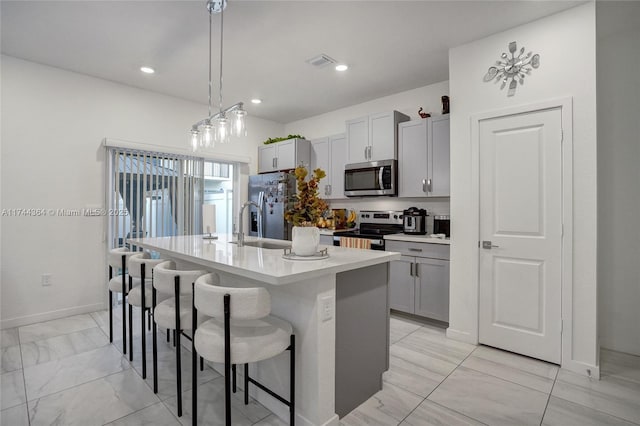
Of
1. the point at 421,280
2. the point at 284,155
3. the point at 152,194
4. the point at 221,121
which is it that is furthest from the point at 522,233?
the point at 152,194

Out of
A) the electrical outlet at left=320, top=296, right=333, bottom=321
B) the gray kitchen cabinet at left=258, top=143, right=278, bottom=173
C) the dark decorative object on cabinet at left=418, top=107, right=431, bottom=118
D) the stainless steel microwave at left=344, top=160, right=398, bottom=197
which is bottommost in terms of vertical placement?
the electrical outlet at left=320, top=296, right=333, bottom=321

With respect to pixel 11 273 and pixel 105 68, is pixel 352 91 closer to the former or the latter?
pixel 105 68

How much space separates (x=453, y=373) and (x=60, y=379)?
2859mm

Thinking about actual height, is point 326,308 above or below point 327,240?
below

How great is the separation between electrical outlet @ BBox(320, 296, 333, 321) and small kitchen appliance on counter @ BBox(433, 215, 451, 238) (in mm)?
2392

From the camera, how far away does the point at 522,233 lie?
269 centimetres

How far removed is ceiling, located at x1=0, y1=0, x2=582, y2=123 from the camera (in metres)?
2.51

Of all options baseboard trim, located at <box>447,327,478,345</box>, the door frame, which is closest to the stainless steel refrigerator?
baseboard trim, located at <box>447,327,478,345</box>

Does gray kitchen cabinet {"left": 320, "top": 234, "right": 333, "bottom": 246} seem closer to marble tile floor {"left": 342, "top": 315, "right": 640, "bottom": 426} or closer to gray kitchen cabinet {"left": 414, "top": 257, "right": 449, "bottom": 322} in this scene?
gray kitchen cabinet {"left": 414, "top": 257, "right": 449, "bottom": 322}

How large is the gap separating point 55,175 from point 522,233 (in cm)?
476

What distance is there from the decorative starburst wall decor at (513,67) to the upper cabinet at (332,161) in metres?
2.20

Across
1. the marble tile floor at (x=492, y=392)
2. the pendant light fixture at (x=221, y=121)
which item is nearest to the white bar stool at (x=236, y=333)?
the marble tile floor at (x=492, y=392)

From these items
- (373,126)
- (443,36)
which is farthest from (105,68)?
(443,36)

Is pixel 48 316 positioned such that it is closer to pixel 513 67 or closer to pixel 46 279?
pixel 46 279
